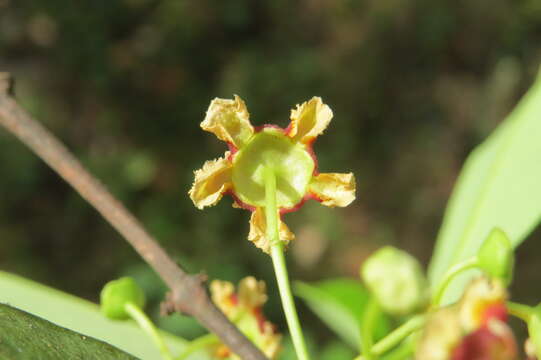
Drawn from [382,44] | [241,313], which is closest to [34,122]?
[241,313]

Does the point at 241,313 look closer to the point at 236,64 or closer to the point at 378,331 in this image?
the point at 378,331

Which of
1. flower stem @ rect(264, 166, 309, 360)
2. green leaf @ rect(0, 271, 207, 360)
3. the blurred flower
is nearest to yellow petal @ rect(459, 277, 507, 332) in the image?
the blurred flower

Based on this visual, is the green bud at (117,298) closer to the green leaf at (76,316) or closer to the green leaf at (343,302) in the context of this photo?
the green leaf at (76,316)

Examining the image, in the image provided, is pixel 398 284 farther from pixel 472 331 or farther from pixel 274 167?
pixel 274 167

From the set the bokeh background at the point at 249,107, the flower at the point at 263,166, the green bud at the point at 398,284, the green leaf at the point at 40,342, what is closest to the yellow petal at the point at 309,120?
the flower at the point at 263,166

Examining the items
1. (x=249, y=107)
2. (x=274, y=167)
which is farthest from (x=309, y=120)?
(x=249, y=107)

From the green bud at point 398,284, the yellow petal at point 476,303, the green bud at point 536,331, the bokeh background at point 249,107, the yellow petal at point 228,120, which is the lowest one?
Answer: the green bud at point 536,331
